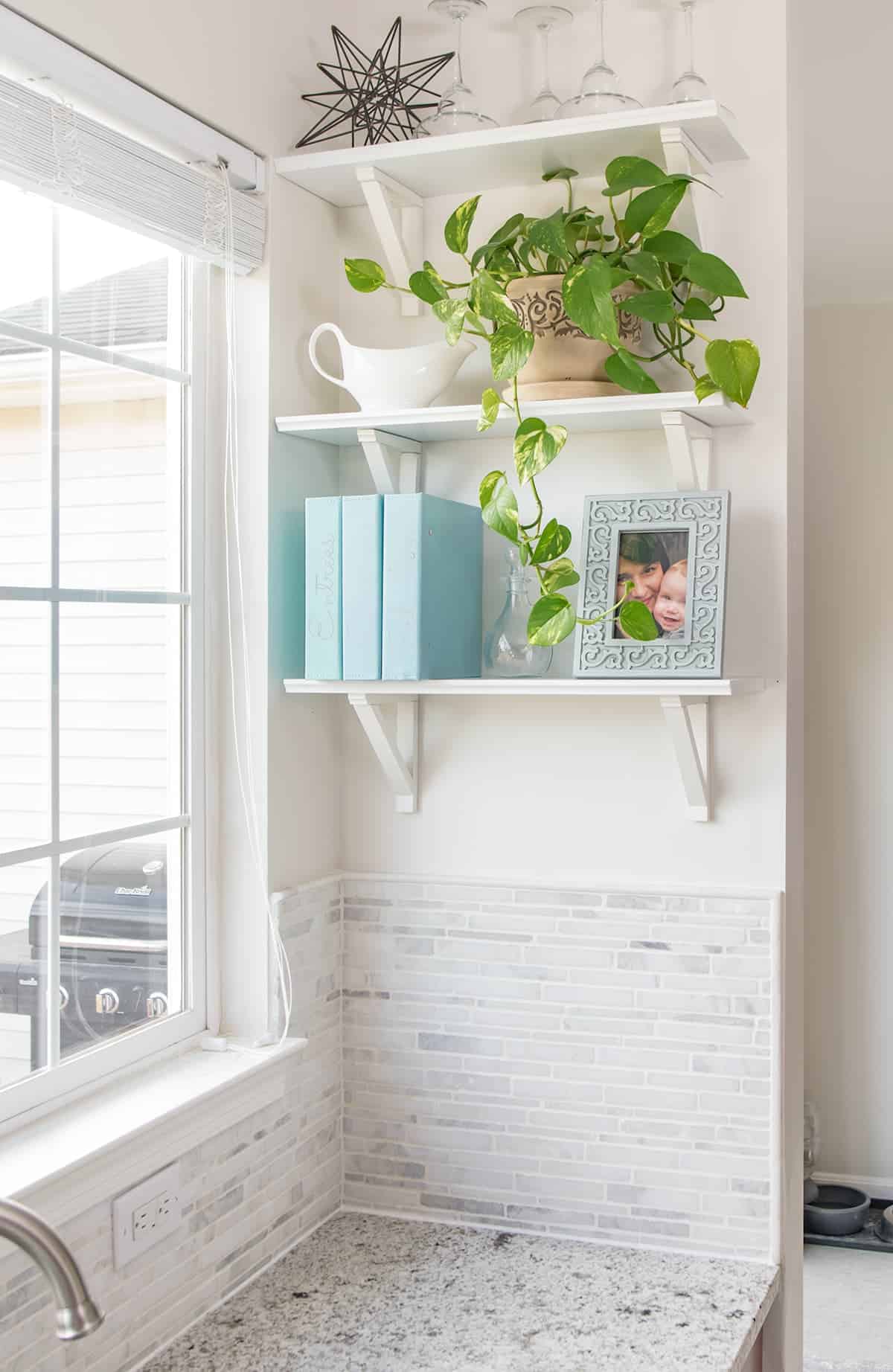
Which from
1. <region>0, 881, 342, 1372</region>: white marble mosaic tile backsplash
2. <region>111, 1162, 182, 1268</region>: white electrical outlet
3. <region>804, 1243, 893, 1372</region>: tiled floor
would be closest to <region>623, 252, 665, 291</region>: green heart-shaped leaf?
<region>0, 881, 342, 1372</region>: white marble mosaic tile backsplash

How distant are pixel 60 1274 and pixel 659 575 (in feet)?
3.68

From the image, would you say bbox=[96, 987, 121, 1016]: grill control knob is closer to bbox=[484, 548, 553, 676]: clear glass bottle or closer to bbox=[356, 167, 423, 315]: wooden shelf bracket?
bbox=[484, 548, 553, 676]: clear glass bottle

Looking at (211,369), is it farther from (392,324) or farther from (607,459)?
(607,459)

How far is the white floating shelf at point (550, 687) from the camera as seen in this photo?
1.64m

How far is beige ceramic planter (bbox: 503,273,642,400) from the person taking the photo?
1.77 metres

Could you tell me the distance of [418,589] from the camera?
174cm

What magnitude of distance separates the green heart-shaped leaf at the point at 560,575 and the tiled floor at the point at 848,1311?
7.19 feet

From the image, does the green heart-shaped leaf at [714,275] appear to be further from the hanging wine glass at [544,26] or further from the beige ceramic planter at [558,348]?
the hanging wine glass at [544,26]

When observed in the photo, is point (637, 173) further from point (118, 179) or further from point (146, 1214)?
point (146, 1214)

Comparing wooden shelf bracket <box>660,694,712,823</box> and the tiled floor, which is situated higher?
wooden shelf bracket <box>660,694,712,823</box>

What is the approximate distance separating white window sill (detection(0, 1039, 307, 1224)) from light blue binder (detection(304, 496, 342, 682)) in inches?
20.3

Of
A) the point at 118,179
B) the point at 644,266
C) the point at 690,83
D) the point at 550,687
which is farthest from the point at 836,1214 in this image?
the point at 118,179

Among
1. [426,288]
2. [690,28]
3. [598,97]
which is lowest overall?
[426,288]

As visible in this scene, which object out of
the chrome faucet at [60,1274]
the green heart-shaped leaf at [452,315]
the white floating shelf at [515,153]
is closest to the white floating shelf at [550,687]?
the green heart-shaped leaf at [452,315]
